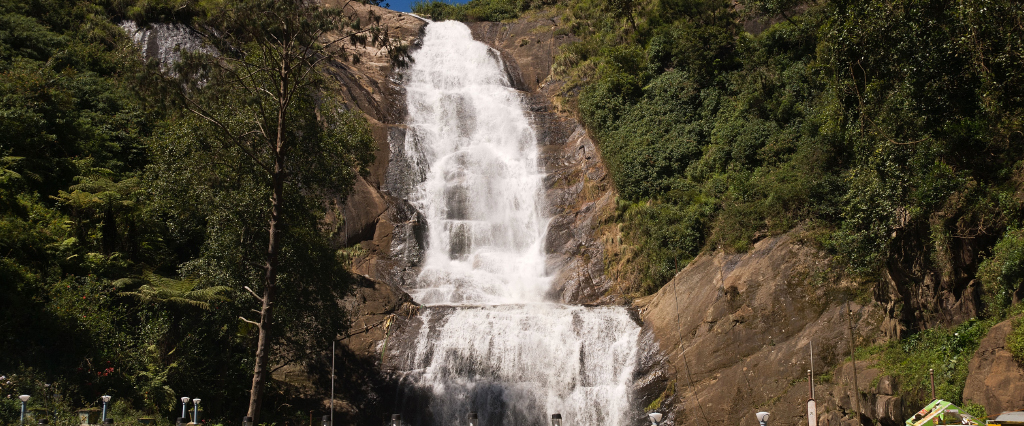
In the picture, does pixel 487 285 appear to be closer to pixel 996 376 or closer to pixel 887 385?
pixel 887 385

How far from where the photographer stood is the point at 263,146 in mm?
18875

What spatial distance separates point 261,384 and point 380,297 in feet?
36.1

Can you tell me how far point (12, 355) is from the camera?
15.2 metres

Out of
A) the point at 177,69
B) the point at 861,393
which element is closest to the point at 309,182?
the point at 177,69

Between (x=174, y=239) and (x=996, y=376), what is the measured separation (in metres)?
22.2

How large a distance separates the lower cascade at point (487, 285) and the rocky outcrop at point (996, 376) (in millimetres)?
9873

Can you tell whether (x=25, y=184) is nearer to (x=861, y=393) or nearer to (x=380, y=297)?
(x=380, y=297)

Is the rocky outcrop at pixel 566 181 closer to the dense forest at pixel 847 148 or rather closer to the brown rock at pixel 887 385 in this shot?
the dense forest at pixel 847 148

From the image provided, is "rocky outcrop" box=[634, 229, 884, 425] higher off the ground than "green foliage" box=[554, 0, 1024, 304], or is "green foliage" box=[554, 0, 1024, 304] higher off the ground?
"green foliage" box=[554, 0, 1024, 304]

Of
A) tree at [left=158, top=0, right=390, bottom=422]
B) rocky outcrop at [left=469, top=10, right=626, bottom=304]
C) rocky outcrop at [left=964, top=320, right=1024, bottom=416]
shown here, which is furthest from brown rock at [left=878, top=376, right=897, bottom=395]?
tree at [left=158, top=0, right=390, bottom=422]

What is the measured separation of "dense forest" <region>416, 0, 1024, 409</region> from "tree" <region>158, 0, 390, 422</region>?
12.2m

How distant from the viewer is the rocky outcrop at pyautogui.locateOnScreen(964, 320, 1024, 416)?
10923 millimetres

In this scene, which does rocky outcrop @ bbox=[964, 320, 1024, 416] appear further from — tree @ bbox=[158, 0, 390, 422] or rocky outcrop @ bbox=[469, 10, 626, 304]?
tree @ bbox=[158, 0, 390, 422]

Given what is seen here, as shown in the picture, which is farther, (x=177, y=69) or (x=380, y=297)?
(x=380, y=297)
